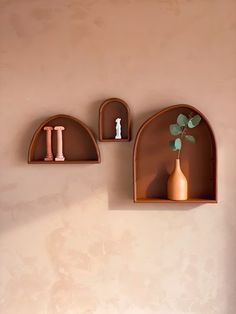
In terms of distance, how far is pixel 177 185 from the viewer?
1.48m

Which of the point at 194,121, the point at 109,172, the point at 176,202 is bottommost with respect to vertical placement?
the point at 176,202

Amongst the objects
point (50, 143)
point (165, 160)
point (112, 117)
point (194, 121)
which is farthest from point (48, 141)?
point (194, 121)

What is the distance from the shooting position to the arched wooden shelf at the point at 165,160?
5.07 feet

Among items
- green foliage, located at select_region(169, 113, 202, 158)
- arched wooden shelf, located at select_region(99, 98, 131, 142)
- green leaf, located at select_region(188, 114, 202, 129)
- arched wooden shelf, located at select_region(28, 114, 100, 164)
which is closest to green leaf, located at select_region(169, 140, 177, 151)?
green foliage, located at select_region(169, 113, 202, 158)

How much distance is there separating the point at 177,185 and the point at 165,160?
0.15m

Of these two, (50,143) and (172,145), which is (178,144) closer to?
(172,145)

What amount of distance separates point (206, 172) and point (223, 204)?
167 millimetres

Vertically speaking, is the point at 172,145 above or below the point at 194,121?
below

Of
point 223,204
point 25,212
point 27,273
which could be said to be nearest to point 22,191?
point 25,212

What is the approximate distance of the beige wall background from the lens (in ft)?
5.09

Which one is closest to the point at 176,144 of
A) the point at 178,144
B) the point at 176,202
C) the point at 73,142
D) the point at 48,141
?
the point at 178,144

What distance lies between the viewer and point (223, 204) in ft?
5.09

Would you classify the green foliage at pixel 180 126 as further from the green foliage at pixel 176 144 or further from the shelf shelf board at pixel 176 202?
the shelf shelf board at pixel 176 202

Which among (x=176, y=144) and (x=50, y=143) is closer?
(x=176, y=144)
